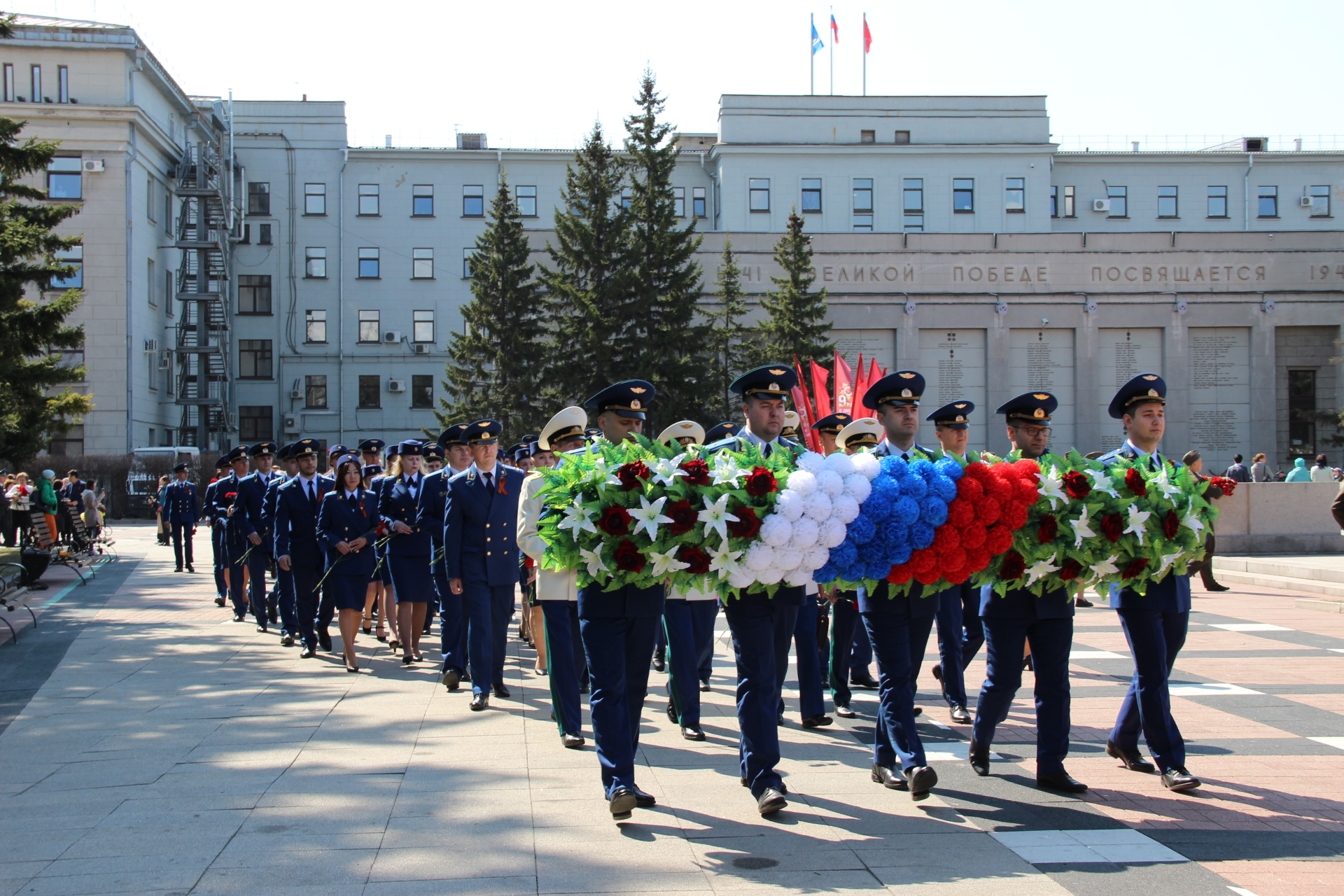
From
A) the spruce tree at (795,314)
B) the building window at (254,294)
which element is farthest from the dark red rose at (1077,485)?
the building window at (254,294)

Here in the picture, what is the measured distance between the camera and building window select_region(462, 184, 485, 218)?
55.1m

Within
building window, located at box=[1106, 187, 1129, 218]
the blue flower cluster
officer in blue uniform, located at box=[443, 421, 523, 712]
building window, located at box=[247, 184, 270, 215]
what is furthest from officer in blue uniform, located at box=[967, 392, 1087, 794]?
building window, located at box=[1106, 187, 1129, 218]

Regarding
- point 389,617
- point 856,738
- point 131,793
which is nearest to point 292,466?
point 389,617

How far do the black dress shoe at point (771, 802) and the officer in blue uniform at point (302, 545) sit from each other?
22.4ft

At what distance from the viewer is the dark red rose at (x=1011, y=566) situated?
590 centimetres

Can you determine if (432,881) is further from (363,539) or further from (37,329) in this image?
(37,329)

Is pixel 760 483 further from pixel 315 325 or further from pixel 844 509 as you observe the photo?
pixel 315 325

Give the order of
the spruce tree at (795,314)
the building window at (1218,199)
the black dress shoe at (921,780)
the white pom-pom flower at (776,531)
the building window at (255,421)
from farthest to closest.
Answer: the building window at (1218,199) < the building window at (255,421) < the spruce tree at (795,314) < the black dress shoe at (921,780) < the white pom-pom flower at (776,531)

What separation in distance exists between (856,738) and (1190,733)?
226cm

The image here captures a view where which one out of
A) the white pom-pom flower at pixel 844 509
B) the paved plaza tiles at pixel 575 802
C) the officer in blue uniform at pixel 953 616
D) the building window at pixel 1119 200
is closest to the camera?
the paved plaza tiles at pixel 575 802

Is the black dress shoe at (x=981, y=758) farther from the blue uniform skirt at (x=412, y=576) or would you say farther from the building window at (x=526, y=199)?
the building window at (x=526, y=199)

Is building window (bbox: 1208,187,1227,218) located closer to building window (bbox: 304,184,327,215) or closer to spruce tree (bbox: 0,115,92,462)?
building window (bbox: 304,184,327,215)

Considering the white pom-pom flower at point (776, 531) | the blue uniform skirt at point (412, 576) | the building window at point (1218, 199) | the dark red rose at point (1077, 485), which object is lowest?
the blue uniform skirt at point (412, 576)

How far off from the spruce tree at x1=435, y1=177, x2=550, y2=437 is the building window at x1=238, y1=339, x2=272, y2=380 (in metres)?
16.1
